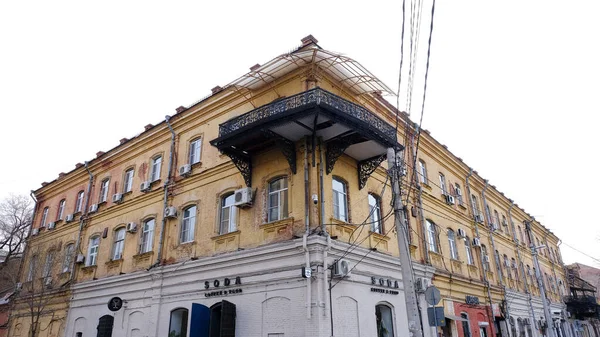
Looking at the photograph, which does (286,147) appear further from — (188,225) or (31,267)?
(31,267)

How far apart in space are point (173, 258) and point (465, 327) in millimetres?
13374

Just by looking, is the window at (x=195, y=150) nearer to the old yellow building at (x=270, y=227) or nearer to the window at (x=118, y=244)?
the old yellow building at (x=270, y=227)

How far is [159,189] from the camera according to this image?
59.3 ft

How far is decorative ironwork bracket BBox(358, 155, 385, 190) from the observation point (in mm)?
14625

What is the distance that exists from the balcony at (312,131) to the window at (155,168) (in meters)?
6.40

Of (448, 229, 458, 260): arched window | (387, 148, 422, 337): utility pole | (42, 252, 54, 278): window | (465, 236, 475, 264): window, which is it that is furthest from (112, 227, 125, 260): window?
A: (465, 236, 475, 264): window

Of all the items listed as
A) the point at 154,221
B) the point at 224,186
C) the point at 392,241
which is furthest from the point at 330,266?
the point at 154,221

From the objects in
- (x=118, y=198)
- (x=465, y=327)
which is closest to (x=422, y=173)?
(x=465, y=327)

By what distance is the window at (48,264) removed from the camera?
21837 millimetres

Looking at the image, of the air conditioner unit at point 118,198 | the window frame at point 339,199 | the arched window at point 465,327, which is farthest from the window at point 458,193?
the air conditioner unit at point 118,198

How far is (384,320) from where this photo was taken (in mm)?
13594

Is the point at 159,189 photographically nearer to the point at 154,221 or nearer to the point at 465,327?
the point at 154,221

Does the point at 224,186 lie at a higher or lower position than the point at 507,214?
lower

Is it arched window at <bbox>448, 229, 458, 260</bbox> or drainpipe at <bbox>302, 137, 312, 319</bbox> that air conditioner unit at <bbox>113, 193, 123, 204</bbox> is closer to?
drainpipe at <bbox>302, 137, 312, 319</bbox>
